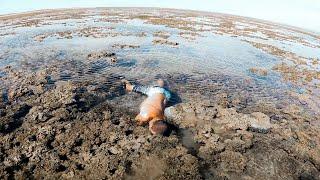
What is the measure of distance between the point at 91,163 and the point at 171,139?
12.6ft

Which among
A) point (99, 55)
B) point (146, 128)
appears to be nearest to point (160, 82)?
point (146, 128)

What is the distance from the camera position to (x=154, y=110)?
16.2 m

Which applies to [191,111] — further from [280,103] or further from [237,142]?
[280,103]

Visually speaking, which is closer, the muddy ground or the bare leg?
the muddy ground

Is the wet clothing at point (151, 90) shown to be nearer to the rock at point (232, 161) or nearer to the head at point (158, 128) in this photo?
the head at point (158, 128)

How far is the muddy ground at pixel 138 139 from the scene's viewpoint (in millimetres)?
12408

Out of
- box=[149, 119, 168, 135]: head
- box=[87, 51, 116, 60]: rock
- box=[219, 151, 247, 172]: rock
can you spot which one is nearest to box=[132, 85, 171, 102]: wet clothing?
box=[149, 119, 168, 135]: head

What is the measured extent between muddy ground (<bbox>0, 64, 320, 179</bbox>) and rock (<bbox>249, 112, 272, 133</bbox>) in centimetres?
6

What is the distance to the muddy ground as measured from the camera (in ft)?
40.7

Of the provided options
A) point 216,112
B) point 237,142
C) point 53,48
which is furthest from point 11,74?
point 237,142

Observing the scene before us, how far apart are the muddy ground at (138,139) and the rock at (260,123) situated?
0.19 feet

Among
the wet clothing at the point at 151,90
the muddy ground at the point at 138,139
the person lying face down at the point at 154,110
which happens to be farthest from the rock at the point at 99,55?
the person lying face down at the point at 154,110

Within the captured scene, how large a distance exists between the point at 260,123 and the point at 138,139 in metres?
6.91

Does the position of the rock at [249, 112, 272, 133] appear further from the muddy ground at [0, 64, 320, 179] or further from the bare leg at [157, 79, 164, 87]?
the bare leg at [157, 79, 164, 87]
